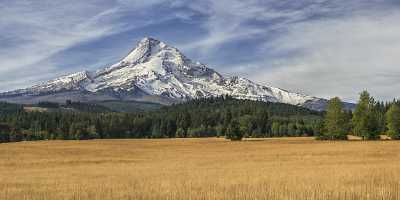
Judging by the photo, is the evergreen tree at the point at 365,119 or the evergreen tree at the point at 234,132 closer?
the evergreen tree at the point at 365,119

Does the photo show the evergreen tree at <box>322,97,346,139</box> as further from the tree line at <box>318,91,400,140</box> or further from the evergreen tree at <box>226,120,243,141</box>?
the evergreen tree at <box>226,120,243,141</box>

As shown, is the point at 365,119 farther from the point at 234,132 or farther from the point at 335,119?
the point at 234,132

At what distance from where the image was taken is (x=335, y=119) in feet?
391

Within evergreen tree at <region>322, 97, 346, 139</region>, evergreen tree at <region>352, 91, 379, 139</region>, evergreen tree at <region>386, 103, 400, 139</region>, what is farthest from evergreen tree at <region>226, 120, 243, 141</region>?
evergreen tree at <region>386, 103, 400, 139</region>

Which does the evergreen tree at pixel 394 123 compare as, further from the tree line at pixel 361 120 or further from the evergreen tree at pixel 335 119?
the evergreen tree at pixel 335 119

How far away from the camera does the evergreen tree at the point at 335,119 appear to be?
11788 centimetres

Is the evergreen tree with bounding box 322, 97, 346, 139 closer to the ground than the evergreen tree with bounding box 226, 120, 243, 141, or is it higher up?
higher up

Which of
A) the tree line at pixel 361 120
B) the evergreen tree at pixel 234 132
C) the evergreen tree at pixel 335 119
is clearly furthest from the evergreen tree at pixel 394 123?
the evergreen tree at pixel 234 132

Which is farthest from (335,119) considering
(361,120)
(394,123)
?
(394,123)

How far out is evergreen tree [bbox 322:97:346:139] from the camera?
11788 cm

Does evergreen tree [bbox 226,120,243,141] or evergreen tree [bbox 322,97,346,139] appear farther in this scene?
evergreen tree [bbox 226,120,243,141]

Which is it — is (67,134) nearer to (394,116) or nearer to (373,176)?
(394,116)

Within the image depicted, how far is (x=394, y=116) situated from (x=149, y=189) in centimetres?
9843

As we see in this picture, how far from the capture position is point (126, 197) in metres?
23.8
